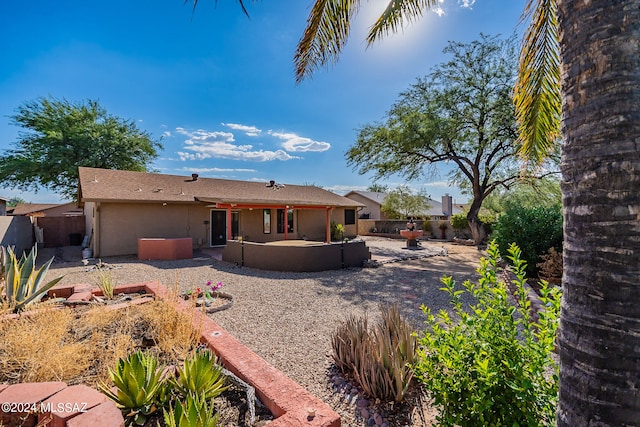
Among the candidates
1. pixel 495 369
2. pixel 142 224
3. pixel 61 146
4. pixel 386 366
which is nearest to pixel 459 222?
pixel 142 224

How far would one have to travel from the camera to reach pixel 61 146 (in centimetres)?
2167

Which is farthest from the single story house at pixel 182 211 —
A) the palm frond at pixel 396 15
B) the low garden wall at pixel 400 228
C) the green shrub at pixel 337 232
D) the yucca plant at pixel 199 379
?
the yucca plant at pixel 199 379

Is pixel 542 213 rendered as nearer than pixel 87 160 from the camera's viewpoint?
Yes

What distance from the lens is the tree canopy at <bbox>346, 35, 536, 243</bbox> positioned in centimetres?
1374

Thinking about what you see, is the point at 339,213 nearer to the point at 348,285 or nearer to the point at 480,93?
the point at 480,93

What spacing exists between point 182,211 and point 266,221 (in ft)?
16.0

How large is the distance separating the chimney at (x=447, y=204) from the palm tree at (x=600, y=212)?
42.2 meters

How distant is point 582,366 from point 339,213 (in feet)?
69.6

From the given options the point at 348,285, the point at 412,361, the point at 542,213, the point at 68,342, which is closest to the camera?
the point at 412,361

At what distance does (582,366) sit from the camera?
4.05ft

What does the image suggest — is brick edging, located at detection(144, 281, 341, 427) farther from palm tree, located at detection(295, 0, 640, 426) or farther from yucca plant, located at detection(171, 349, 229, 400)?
palm tree, located at detection(295, 0, 640, 426)

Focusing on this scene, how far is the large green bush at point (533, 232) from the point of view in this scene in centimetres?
710

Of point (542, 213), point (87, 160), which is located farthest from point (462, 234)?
point (87, 160)

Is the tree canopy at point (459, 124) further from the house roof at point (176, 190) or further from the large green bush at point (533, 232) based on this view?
the large green bush at point (533, 232)
